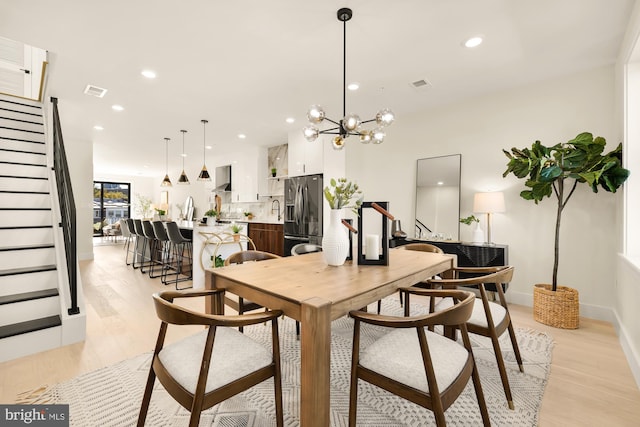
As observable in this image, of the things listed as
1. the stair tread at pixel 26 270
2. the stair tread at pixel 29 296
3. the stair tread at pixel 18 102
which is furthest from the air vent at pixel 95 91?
the stair tread at pixel 29 296

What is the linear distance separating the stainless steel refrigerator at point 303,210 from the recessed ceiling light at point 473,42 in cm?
319

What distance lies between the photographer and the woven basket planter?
111 inches

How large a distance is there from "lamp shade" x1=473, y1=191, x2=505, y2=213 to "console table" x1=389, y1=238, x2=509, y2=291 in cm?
43

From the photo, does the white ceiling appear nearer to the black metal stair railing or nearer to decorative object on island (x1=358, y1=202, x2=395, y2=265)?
the black metal stair railing

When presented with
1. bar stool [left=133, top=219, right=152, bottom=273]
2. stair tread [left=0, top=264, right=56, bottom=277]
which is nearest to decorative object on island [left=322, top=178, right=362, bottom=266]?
stair tread [left=0, top=264, right=56, bottom=277]

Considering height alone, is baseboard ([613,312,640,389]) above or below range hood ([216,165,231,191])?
below

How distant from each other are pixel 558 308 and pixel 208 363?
3.26 metres

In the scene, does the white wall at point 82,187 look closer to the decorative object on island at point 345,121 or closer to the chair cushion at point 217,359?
the decorative object on island at point 345,121

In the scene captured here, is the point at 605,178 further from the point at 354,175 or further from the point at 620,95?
the point at 354,175

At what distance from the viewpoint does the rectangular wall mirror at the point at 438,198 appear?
160 inches

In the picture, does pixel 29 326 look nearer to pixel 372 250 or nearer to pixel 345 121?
pixel 372 250

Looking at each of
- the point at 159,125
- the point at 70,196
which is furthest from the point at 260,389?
the point at 159,125

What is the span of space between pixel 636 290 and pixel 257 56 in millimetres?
3691

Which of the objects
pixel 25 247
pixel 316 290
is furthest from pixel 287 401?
pixel 25 247
